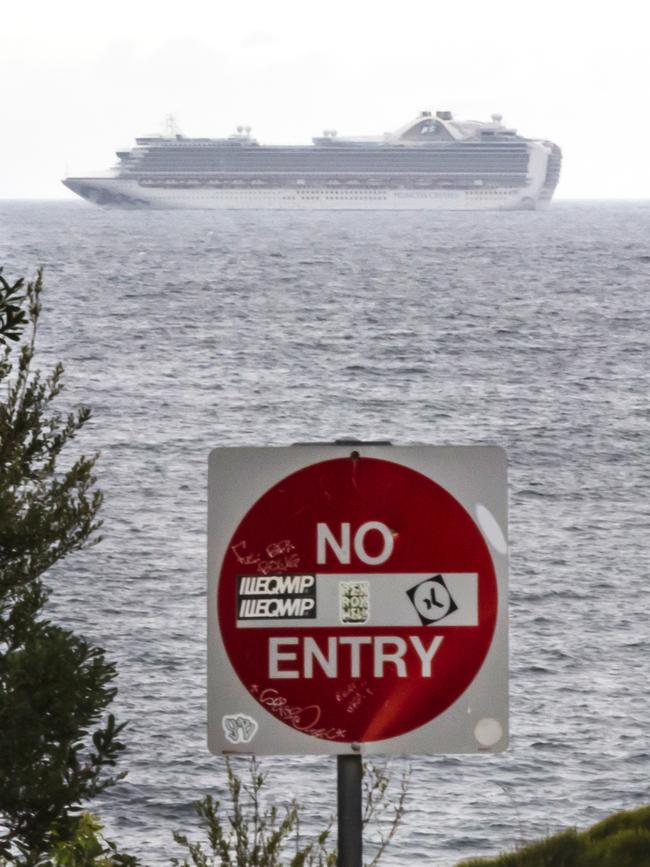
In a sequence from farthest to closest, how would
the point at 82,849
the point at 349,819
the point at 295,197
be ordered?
the point at 295,197 < the point at 82,849 < the point at 349,819

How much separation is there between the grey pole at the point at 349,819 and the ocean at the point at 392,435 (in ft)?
44.9

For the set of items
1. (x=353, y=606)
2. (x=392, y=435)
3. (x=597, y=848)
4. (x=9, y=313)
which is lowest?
(x=597, y=848)

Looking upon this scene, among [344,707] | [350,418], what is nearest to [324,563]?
[344,707]

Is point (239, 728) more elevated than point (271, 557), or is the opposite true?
point (271, 557)

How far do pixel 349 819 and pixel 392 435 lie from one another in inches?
1693

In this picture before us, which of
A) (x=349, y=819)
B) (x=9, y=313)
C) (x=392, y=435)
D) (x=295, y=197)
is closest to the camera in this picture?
(x=349, y=819)

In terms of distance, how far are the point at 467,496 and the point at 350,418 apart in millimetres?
47061

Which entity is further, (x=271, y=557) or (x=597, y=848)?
(x=597, y=848)

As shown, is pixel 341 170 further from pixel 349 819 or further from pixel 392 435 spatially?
pixel 349 819

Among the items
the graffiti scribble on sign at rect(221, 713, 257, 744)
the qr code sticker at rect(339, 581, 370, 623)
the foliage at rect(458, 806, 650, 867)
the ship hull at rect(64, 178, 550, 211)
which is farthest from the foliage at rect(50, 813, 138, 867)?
the ship hull at rect(64, 178, 550, 211)

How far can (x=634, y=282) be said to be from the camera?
92.4 m

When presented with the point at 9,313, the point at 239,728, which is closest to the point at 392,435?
the point at 9,313

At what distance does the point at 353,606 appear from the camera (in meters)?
1.79

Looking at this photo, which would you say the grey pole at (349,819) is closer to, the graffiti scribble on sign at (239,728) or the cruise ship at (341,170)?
the graffiti scribble on sign at (239,728)
